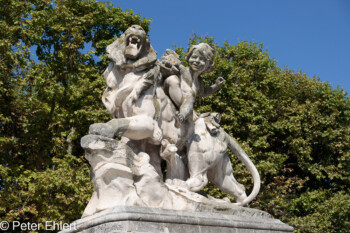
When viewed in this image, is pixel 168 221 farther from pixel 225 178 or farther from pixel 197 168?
pixel 225 178

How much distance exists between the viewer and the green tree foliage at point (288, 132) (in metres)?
16.8

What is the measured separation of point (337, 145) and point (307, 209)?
2.72 metres

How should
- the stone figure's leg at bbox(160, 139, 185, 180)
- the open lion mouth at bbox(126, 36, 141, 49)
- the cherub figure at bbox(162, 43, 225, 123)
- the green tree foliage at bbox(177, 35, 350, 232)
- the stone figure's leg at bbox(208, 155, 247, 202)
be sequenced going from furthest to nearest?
the green tree foliage at bbox(177, 35, 350, 232), the stone figure's leg at bbox(208, 155, 247, 202), the cherub figure at bbox(162, 43, 225, 123), the open lion mouth at bbox(126, 36, 141, 49), the stone figure's leg at bbox(160, 139, 185, 180)

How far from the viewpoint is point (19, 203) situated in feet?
45.3

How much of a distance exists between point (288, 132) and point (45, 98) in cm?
881

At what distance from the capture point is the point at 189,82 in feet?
24.1

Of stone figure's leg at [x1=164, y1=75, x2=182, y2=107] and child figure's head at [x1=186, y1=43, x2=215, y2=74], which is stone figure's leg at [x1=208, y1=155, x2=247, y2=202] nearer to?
stone figure's leg at [x1=164, y1=75, x2=182, y2=107]

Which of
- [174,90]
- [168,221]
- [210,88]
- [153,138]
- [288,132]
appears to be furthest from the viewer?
[288,132]

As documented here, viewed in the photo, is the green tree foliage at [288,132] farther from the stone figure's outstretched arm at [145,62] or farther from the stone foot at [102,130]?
the stone foot at [102,130]

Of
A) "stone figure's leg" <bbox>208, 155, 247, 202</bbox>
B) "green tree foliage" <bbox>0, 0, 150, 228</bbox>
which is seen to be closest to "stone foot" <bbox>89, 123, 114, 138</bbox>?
"stone figure's leg" <bbox>208, 155, 247, 202</bbox>

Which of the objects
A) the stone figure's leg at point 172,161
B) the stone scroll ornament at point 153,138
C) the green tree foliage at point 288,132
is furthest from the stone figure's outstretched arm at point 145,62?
the green tree foliage at point 288,132

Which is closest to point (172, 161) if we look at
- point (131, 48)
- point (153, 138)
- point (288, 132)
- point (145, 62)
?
point (153, 138)

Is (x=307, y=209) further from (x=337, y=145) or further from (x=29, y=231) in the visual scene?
(x=29, y=231)

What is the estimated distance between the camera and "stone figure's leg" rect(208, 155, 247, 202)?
7.29m
